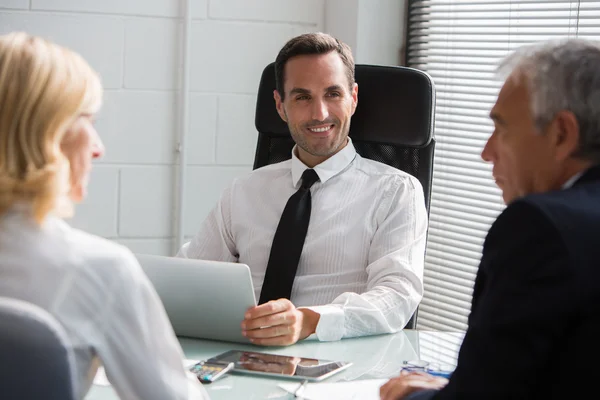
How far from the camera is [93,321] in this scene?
3.54 feet

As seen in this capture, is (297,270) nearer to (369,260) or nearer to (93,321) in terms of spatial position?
(369,260)

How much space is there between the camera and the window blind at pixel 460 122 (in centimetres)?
283

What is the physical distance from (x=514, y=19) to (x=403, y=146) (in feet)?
2.29

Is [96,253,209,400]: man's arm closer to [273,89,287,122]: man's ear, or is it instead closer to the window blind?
[273,89,287,122]: man's ear

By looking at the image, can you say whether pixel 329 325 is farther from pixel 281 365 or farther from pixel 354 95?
pixel 354 95

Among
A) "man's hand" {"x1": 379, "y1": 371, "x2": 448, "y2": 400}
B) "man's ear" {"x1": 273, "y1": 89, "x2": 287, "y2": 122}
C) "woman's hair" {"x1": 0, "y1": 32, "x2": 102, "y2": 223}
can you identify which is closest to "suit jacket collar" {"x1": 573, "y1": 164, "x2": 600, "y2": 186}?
"man's hand" {"x1": 379, "y1": 371, "x2": 448, "y2": 400}

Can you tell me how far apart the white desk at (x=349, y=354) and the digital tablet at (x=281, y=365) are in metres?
0.01

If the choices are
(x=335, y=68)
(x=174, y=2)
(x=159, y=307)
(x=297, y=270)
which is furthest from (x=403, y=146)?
(x=159, y=307)

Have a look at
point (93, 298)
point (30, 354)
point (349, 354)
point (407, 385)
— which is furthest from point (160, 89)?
point (30, 354)

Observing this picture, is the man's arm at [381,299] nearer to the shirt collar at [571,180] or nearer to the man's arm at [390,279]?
the man's arm at [390,279]

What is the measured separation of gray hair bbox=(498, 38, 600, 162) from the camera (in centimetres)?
114

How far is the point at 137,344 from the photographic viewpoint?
1113 mm

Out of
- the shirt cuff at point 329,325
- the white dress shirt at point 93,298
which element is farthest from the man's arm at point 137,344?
the shirt cuff at point 329,325

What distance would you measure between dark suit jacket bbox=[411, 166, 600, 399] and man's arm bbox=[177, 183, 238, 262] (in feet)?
4.61
